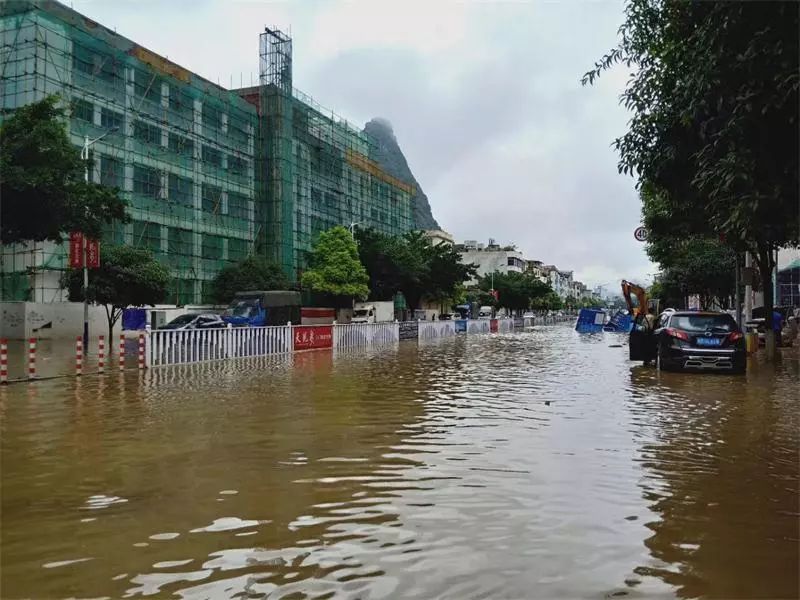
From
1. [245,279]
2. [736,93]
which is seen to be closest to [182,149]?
[245,279]

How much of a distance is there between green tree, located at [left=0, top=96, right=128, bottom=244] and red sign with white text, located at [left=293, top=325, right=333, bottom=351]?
8.87m

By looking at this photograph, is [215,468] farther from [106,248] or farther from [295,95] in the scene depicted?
[295,95]

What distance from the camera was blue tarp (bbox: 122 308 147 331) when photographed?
35434mm

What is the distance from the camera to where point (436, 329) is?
4103 cm

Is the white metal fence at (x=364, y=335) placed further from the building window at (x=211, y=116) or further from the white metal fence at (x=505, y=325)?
the building window at (x=211, y=116)

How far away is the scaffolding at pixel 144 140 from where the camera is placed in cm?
3719

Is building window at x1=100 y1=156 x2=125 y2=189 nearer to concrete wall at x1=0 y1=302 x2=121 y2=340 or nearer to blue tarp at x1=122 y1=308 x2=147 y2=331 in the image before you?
concrete wall at x1=0 y1=302 x2=121 y2=340

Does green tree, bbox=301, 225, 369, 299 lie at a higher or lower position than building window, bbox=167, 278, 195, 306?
higher

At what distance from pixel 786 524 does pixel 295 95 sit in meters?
61.9

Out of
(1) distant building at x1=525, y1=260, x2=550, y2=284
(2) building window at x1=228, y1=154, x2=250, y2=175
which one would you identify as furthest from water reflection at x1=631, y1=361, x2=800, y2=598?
(1) distant building at x1=525, y1=260, x2=550, y2=284

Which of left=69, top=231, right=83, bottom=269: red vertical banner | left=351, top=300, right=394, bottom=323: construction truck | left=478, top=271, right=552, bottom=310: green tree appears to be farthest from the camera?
left=478, top=271, right=552, bottom=310: green tree

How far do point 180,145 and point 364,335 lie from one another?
2628cm

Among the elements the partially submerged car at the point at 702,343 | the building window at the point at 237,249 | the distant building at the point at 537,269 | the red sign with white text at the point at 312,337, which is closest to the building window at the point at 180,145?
the building window at the point at 237,249

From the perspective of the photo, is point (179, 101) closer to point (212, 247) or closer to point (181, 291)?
point (212, 247)
